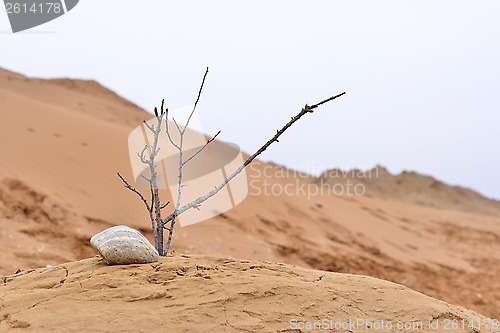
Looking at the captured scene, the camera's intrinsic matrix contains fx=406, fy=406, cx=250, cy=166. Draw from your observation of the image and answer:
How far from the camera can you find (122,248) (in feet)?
8.11

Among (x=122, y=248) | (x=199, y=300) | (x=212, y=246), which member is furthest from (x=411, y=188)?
(x=199, y=300)

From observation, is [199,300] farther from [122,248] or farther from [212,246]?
[212,246]

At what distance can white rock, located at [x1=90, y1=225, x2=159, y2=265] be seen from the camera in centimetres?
247

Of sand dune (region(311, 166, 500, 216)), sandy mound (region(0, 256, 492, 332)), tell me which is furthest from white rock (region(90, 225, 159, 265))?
sand dune (region(311, 166, 500, 216))

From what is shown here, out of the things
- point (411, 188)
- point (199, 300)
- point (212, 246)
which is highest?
point (199, 300)

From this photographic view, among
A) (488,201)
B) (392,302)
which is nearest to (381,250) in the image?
(392,302)

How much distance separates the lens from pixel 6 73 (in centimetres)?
1644

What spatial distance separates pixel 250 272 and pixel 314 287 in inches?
15.8

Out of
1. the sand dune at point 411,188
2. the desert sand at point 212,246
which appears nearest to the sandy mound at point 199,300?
the desert sand at point 212,246

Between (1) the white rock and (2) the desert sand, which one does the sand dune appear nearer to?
(2) the desert sand

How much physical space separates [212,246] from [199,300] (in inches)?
178

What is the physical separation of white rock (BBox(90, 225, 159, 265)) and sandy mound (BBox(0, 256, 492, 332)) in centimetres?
7

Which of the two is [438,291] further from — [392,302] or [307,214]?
[392,302]

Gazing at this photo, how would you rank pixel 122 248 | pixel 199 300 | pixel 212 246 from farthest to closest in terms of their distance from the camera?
pixel 212 246 → pixel 122 248 → pixel 199 300
